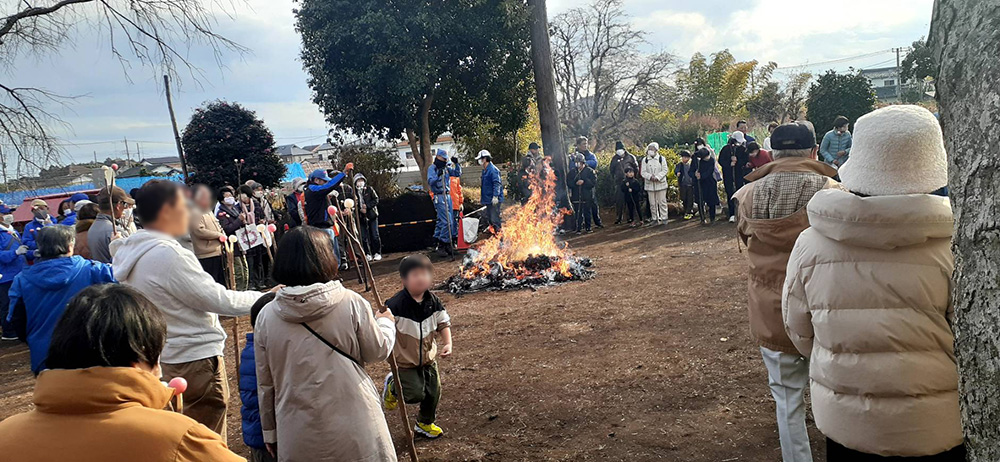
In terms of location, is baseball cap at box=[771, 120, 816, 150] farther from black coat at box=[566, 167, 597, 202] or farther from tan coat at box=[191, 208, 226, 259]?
black coat at box=[566, 167, 597, 202]

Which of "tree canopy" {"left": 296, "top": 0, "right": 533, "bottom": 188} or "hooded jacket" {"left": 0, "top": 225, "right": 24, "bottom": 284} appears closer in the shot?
"hooded jacket" {"left": 0, "top": 225, "right": 24, "bottom": 284}

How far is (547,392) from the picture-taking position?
5.07 metres

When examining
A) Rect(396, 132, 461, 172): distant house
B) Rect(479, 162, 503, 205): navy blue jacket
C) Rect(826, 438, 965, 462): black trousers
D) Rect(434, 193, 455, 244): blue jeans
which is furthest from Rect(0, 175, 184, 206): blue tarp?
Rect(396, 132, 461, 172): distant house

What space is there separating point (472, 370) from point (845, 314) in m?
4.17

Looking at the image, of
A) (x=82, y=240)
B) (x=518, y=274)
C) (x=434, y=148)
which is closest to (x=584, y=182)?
(x=518, y=274)

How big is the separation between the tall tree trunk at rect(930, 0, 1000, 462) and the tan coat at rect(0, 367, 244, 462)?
190 cm

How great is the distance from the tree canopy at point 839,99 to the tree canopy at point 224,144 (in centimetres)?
1632

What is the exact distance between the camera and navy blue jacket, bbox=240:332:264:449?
3.15 metres

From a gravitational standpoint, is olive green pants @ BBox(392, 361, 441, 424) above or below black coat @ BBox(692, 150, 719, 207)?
below

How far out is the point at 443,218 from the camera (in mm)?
12828

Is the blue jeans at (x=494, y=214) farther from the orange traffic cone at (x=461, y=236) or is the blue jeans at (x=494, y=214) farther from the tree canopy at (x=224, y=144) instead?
the tree canopy at (x=224, y=144)

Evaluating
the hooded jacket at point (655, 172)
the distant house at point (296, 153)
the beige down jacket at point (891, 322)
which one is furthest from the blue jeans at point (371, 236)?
the distant house at point (296, 153)

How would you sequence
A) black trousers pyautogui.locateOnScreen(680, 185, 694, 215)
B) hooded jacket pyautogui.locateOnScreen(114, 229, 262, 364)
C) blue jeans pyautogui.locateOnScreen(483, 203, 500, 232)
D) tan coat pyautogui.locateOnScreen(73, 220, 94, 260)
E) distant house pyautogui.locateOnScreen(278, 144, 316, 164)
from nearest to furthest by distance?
hooded jacket pyautogui.locateOnScreen(114, 229, 262, 364)
tan coat pyautogui.locateOnScreen(73, 220, 94, 260)
blue jeans pyautogui.locateOnScreen(483, 203, 500, 232)
black trousers pyautogui.locateOnScreen(680, 185, 694, 215)
distant house pyautogui.locateOnScreen(278, 144, 316, 164)

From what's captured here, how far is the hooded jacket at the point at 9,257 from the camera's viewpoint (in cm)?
862
